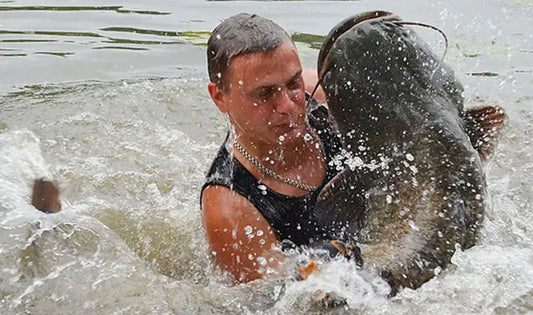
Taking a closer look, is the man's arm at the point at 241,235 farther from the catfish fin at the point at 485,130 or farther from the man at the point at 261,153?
the catfish fin at the point at 485,130

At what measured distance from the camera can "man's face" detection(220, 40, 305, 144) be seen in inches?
119

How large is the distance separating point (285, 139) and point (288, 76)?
28 centimetres

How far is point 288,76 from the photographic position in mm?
3039

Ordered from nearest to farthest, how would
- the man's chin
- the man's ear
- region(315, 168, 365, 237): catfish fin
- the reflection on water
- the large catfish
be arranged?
the large catfish < region(315, 168, 365, 237): catfish fin < the man's chin < the man's ear < the reflection on water

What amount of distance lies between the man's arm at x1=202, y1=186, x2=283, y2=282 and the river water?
0.09m

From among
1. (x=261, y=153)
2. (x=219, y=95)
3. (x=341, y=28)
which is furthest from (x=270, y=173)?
(x=341, y=28)

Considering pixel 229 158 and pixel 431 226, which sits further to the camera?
pixel 229 158

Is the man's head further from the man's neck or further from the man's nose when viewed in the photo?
the man's neck

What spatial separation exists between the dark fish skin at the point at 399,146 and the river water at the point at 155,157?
0.49 feet

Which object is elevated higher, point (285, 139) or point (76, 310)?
point (285, 139)

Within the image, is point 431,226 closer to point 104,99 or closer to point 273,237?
point 273,237

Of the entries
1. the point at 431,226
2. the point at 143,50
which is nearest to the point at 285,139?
the point at 431,226

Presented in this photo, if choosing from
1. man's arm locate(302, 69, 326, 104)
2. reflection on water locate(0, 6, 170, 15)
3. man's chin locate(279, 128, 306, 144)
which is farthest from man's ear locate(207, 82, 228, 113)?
reflection on water locate(0, 6, 170, 15)

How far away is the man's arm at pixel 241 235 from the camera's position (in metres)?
3.21
